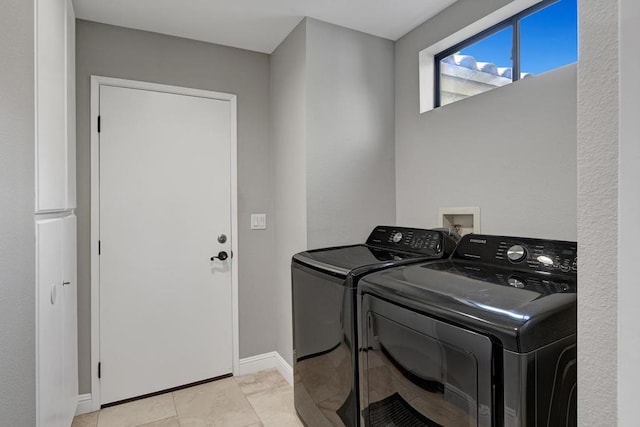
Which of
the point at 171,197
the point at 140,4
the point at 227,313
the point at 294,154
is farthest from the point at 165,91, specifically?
the point at 227,313

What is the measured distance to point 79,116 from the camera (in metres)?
2.14

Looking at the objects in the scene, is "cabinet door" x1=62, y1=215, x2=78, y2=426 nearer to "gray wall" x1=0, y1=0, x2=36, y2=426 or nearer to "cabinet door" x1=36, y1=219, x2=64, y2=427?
"cabinet door" x1=36, y1=219, x2=64, y2=427

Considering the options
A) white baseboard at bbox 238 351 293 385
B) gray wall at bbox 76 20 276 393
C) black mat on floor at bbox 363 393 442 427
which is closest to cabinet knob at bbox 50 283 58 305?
gray wall at bbox 76 20 276 393

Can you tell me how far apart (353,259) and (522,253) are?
76 centimetres

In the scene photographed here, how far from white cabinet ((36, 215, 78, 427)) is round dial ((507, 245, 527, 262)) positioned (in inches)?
69.6

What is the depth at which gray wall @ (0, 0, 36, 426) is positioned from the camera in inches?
36.1

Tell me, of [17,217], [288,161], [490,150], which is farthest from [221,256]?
[490,150]

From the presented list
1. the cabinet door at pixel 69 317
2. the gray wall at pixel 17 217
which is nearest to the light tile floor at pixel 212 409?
the cabinet door at pixel 69 317

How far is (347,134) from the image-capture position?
7.64 feet

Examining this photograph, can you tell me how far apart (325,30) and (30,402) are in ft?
7.59

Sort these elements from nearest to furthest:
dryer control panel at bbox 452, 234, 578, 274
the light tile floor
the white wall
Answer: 1. the white wall
2. dryer control panel at bbox 452, 234, 578, 274
3. the light tile floor

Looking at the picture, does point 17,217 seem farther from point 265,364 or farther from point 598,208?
point 265,364

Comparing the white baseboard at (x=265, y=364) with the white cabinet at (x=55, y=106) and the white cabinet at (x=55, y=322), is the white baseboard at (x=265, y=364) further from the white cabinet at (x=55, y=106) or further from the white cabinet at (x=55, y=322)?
the white cabinet at (x=55, y=106)

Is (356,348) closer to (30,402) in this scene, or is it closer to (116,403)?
(30,402)
